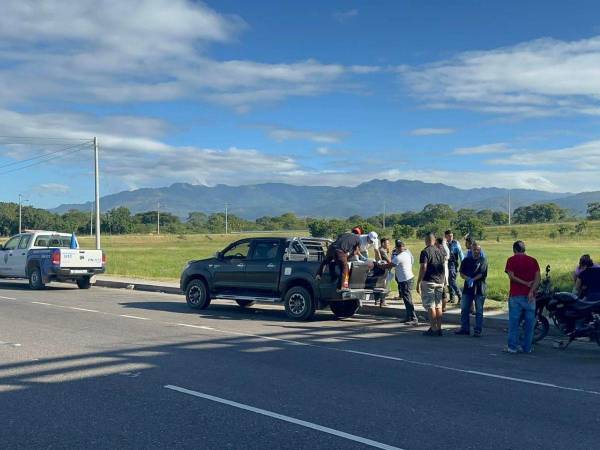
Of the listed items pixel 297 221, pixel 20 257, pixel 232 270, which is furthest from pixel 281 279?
pixel 297 221

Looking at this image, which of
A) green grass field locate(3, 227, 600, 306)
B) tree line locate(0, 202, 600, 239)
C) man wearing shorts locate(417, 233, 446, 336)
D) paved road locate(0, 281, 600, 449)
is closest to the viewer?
paved road locate(0, 281, 600, 449)

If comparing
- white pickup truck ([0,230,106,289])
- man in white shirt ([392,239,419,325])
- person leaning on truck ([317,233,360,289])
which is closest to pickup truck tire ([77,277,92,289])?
white pickup truck ([0,230,106,289])

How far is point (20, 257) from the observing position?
76.2ft

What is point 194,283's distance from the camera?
55.0 ft

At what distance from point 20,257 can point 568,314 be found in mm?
18520

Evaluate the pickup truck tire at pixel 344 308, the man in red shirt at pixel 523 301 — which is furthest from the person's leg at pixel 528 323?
the pickup truck tire at pixel 344 308

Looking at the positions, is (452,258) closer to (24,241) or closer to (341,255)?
(341,255)

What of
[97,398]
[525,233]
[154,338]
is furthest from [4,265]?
[525,233]

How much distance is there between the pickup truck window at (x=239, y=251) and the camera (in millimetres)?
16281

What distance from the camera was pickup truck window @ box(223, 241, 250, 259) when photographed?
16281mm

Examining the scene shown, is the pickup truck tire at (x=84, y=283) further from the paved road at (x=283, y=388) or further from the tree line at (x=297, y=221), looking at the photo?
the tree line at (x=297, y=221)

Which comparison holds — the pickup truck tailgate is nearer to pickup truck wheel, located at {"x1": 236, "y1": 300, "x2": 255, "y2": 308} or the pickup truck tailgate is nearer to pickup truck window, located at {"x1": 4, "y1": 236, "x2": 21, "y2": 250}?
pickup truck window, located at {"x1": 4, "y1": 236, "x2": 21, "y2": 250}

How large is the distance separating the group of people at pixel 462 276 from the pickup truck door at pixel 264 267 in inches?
53.5

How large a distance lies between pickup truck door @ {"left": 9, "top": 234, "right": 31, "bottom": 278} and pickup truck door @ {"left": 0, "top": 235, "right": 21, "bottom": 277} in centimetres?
9
